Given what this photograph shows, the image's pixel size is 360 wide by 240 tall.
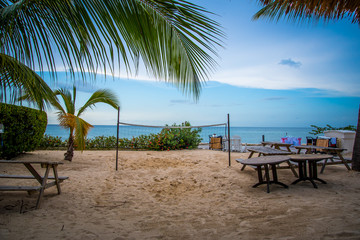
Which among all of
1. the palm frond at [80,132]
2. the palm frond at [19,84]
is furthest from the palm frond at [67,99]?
the palm frond at [19,84]

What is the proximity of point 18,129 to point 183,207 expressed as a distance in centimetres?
553

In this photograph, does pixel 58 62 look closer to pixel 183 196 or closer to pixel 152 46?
pixel 152 46

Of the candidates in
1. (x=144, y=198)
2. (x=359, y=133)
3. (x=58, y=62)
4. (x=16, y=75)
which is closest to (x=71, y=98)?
(x=144, y=198)

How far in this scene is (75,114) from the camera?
6594 mm

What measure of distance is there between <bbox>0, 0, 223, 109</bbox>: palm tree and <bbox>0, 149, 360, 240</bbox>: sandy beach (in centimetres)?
194

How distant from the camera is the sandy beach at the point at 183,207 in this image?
2240 mm

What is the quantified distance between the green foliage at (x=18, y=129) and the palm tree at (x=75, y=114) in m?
0.70

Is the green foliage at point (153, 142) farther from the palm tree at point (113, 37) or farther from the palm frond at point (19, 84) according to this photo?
the palm tree at point (113, 37)

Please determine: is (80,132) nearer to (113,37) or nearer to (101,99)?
(101,99)

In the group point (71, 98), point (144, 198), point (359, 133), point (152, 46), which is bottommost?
point (144, 198)

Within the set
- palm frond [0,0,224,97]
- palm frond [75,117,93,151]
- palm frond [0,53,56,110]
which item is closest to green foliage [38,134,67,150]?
palm frond [75,117,93,151]

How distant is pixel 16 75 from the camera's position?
4.33ft

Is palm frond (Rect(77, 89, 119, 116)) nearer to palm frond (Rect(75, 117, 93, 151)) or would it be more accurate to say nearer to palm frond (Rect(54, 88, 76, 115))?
palm frond (Rect(54, 88, 76, 115))

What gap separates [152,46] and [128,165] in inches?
232
